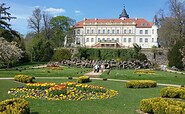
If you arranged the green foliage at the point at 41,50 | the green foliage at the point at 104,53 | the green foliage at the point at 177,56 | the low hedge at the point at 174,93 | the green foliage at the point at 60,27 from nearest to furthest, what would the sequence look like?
the low hedge at the point at 174,93 < the green foliage at the point at 177,56 < the green foliage at the point at 41,50 < the green foliage at the point at 104,53 < the green foliage at the point at 60,27

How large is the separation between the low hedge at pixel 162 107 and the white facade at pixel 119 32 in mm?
65419

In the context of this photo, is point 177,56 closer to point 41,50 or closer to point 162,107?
point 41,50

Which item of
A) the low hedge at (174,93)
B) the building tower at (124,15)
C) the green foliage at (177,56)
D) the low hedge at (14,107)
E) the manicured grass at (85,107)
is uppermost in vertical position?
the building tower at (124,15)

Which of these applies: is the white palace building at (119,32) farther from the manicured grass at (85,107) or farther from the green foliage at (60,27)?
the manicured grass at (85,107)

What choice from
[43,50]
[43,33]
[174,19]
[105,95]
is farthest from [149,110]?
[43,33]

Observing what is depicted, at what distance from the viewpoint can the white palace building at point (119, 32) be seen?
7519 centimetres

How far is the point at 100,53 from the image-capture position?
5641 centimetres

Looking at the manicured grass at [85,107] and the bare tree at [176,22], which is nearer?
the manicured grass at [85,107]

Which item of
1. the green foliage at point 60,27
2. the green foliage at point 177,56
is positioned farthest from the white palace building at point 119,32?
the green foliage at point 177,56

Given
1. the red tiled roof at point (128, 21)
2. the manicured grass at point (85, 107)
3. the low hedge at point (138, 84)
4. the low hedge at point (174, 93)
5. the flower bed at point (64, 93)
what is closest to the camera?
the manicured grass at point (85, 107)

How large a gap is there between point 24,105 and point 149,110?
4.24m

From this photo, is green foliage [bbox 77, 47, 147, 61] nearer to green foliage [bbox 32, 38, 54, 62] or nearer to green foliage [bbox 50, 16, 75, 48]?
green foliage [bbox 32, 38, 54, 62]

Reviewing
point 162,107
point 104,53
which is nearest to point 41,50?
point 104,53

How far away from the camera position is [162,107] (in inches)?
326
